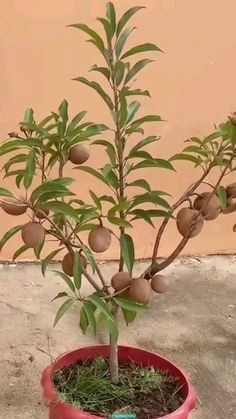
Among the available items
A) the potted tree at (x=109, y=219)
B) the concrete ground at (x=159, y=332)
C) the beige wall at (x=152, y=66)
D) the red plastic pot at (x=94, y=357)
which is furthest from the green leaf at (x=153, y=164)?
the beige wall at (x=152, y=66)

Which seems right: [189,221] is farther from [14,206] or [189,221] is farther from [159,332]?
[159,332]

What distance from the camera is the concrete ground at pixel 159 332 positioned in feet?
7.48

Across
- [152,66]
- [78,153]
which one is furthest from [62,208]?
[152,66]

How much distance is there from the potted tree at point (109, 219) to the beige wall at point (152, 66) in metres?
1.15

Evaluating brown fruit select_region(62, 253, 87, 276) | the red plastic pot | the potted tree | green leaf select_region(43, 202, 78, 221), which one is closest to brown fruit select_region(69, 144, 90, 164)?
the potted tree

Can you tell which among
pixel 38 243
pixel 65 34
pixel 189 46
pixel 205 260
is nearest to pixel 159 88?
pixel 189 46

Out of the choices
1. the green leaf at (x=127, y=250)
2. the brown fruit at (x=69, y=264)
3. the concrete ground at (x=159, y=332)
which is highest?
the green leaf at (x=127, y=250)

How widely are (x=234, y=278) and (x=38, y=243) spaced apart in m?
1.67

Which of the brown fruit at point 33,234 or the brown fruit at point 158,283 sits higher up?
the brown fruit at point 33,234

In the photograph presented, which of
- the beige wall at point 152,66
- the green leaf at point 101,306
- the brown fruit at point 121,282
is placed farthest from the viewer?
the beige wall at point 152,66

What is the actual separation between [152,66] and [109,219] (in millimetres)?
1459

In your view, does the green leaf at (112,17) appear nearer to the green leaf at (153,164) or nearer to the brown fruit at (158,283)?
the green leaf at (153,164)

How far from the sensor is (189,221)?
1.72 meters

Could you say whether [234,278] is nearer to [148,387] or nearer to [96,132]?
[148,387]
